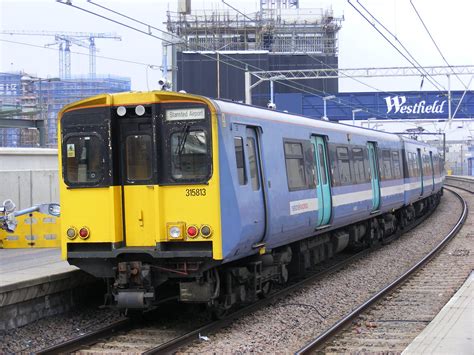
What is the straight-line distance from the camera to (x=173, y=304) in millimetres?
10336

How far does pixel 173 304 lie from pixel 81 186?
2722 millimetres

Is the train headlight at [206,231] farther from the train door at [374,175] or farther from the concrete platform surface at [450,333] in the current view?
the train door at [374,175]

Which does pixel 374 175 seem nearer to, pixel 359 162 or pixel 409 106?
pixel 359 162

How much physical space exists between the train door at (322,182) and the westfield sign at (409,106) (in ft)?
140

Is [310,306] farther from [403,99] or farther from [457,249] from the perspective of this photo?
[403,99]

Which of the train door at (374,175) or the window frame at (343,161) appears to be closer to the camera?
the window frame at (343,161)

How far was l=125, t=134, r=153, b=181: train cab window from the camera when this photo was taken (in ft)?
27.9

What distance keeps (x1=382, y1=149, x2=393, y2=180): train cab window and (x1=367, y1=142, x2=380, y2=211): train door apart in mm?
784

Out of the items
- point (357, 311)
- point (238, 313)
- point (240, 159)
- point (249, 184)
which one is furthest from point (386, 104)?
point (240, 159)

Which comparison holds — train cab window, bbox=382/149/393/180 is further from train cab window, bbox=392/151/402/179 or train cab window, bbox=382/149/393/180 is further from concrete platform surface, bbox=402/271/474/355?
concrete platform surface, bbox=402/271/474/355

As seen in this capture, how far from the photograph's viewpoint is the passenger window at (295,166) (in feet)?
34.5

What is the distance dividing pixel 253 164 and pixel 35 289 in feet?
11.1

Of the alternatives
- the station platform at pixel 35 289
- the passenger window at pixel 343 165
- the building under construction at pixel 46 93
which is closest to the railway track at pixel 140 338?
the station platform at pixel 35 289

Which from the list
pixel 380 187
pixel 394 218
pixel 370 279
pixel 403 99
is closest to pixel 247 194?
pixel 370 279
